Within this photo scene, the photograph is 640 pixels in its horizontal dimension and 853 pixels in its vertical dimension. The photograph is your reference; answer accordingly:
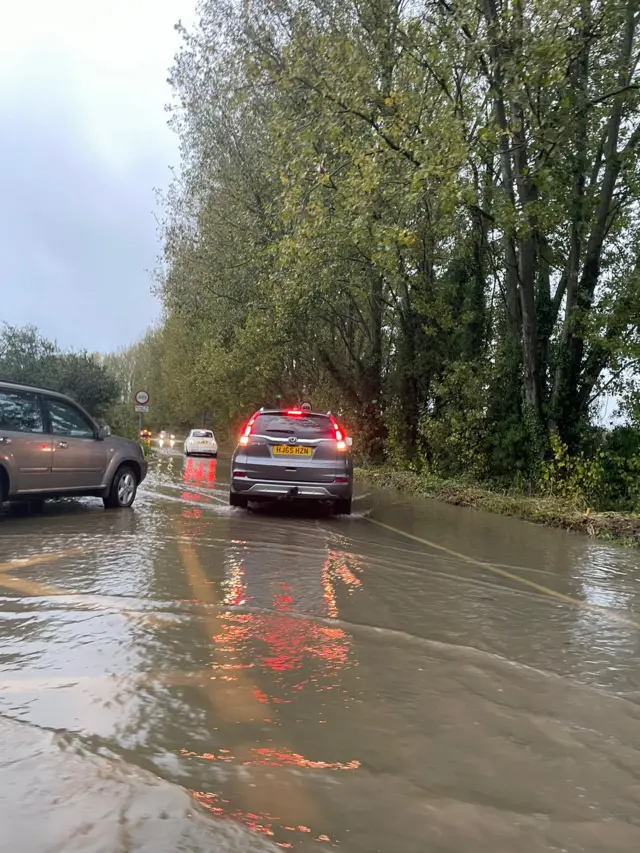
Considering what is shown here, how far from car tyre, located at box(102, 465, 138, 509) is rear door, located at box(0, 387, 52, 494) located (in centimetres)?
147

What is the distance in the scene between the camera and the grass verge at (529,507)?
1079 cm

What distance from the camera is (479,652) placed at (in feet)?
15.6

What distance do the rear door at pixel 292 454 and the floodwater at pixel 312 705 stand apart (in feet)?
11.4

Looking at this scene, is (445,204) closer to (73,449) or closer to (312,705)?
(73,449)

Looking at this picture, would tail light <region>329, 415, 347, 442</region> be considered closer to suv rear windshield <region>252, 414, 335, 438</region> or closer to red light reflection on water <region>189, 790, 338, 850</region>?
suv rear windshield <region>252, 414, 335, 438</region>

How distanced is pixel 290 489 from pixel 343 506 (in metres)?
1.08

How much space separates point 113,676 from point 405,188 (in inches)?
398

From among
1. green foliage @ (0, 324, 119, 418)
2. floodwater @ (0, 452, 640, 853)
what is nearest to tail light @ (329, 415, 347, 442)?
floodwater @ (0, 452, 640, 853)

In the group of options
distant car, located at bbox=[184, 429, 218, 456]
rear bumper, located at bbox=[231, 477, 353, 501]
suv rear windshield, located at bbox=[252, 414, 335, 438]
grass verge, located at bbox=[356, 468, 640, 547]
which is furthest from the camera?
distant car, located at bbox=[184, 429, 218, 456]

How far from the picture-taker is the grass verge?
10.8 meters

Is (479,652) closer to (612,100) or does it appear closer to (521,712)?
(521,712)

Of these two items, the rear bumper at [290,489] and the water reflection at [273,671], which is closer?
the water reflection at [273,671]

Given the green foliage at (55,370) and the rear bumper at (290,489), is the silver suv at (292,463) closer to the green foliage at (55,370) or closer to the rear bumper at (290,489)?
the rear bumper at (290,489)

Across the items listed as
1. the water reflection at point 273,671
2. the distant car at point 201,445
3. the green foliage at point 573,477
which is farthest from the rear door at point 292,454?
the distant car at point 201,445
